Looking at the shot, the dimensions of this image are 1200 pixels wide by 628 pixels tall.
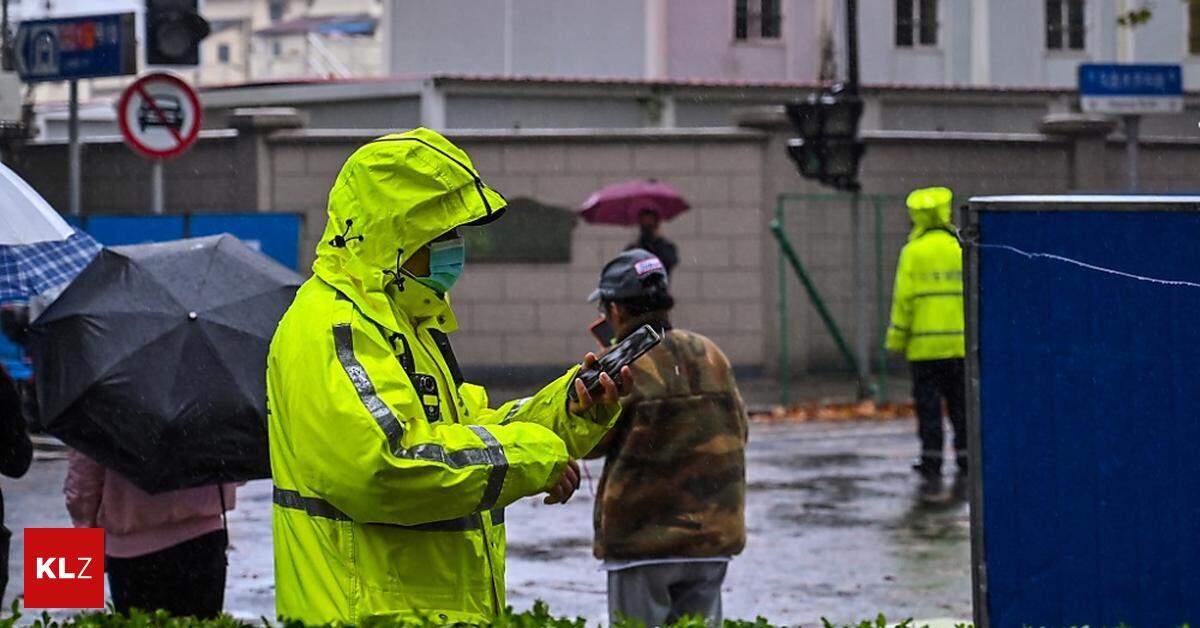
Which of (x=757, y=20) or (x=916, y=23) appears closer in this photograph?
(x=757, y=20)

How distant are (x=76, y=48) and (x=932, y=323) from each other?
7.71 m

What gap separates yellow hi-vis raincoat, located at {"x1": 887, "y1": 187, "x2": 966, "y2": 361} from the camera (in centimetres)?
1305

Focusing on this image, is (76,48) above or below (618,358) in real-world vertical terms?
above

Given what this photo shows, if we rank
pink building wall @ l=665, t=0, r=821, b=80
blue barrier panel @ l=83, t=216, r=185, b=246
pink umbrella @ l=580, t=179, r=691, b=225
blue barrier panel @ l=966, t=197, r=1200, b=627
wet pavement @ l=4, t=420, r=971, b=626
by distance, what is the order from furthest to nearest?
pink building wall @ l=665, t=0, r=821, b=80 → pink umbrella @ l=580, t=179, r=691, b=225 → blue barrier panel @ l=83, t=216, r=185, b=246 → wet pavement @ l=4, t=420, r=971, b=626 → blue barrier panel @ l=966, t=197, r=1200, b=627

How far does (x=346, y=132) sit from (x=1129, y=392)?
16.5 m

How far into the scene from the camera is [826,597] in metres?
9.29

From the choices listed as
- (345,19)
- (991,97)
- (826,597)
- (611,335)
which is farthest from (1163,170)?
(345,19)

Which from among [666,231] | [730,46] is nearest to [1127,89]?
[666,231]

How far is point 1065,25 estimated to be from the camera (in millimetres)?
40375

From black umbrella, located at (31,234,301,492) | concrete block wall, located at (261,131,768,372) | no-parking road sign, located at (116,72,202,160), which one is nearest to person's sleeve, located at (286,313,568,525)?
black umbrella, located at (31,234,301,492)

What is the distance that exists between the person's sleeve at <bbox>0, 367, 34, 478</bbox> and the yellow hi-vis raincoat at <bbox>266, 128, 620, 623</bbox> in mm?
2237

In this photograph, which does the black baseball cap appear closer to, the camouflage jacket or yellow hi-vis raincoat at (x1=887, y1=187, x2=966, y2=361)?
the camouflage jacket

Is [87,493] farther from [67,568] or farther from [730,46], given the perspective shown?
[730,46]

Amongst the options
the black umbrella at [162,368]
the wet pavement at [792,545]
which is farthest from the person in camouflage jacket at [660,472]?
the wet pavement at [792,545]
